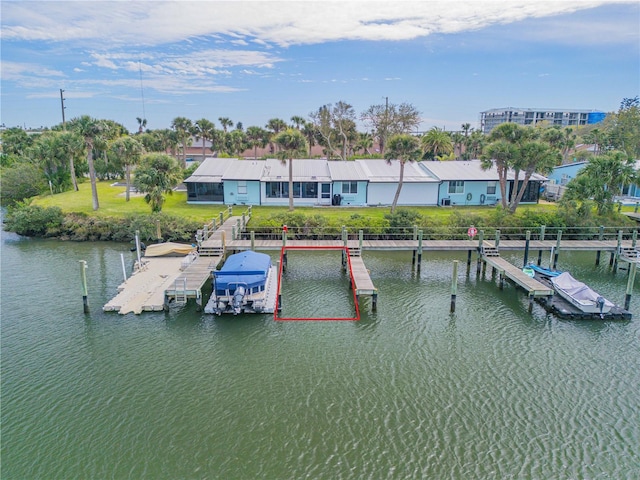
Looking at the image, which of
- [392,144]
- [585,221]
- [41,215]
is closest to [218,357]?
[392,144]

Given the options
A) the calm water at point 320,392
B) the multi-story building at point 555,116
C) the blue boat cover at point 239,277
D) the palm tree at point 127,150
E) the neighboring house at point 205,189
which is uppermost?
the multi-story building at point 555,116

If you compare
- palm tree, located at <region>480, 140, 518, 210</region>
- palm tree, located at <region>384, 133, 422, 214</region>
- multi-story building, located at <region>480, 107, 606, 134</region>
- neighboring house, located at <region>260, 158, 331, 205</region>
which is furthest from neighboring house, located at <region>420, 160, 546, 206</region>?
multi-story building, located at <region>480, 107, 606, 134</region>

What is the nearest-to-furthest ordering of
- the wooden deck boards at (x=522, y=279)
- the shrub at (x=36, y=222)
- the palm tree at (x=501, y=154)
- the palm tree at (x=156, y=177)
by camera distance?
the wooden deck boards at (x=522, y=279), the palm tree at (x=156, y=177), the palm tree at (x=501, y=154), the shrub at (x=36, y=222)

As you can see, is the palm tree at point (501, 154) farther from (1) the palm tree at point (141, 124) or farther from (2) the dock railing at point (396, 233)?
(1) the palm tree at point (141, 124)

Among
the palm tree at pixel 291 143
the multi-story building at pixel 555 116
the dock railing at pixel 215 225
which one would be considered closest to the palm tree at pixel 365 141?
the palm tree at pixel 291 143

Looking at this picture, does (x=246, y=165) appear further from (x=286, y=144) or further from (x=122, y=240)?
(x=122, y=240)
